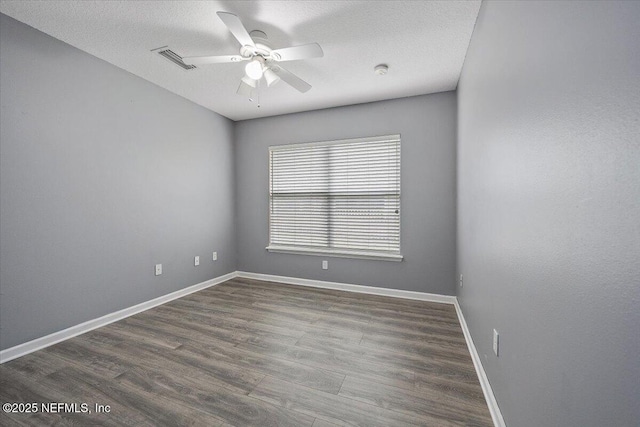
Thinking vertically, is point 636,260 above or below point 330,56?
below

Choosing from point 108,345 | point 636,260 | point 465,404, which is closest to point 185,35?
point 108,345

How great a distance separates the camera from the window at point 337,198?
11.7ft

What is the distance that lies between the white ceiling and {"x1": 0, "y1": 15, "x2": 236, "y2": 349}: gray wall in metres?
0.30

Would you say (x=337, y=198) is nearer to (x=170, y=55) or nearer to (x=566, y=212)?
(x=170, y=55)

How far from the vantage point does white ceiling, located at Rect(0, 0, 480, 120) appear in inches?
74.6

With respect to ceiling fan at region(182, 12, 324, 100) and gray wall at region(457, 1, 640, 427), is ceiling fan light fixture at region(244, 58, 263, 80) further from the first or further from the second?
gray wall at region(457, 1, 640, 427)

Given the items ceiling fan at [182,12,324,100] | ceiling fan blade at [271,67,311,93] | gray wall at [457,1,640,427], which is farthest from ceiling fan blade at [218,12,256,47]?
gray wall at [457,1,640,427]

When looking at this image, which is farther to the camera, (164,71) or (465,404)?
(164,71)

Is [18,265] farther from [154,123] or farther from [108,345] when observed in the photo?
[154,123]

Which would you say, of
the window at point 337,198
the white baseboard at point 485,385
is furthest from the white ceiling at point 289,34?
the white baseboard at point 485,385

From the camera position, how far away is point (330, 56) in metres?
2.49

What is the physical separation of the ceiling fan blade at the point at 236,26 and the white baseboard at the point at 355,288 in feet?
9.88

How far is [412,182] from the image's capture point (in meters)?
3.42

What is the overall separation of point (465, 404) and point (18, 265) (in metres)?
3.35
